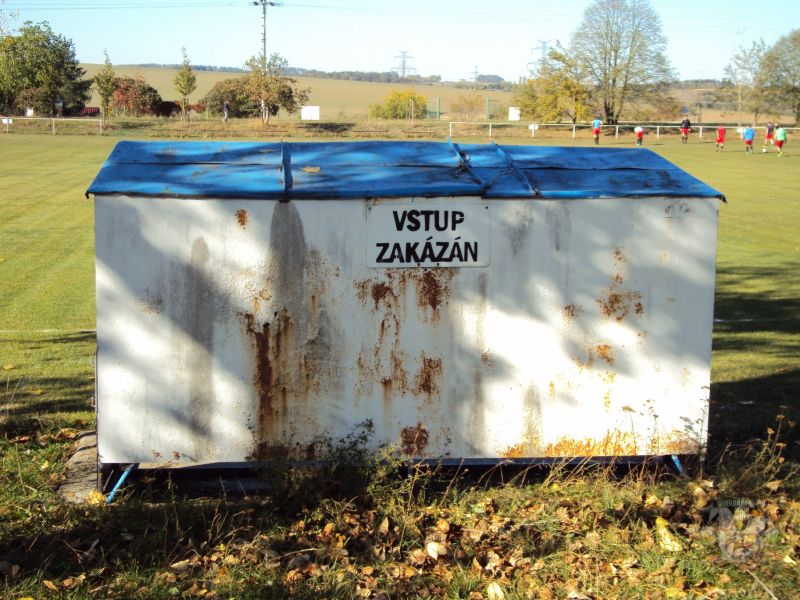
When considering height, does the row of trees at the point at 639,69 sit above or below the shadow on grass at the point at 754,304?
above

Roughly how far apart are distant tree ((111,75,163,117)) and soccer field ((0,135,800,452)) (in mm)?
34925

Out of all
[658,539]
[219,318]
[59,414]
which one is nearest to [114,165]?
[219,318]

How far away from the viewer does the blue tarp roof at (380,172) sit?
5832 millimetres

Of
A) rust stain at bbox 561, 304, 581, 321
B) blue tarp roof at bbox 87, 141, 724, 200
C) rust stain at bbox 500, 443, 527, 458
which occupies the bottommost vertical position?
rust stain at bbox 500, 443, 527, 458

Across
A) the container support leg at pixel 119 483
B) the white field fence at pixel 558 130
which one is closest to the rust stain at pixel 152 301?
the container support leg at pixel 119 483

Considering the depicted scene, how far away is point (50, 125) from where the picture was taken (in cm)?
5522

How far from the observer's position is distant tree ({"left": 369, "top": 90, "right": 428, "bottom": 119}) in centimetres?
7994

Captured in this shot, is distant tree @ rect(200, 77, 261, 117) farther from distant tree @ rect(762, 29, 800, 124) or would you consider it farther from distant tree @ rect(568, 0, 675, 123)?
distant tree @ rect(762, 29, 800, 124)

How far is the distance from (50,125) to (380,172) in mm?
54010

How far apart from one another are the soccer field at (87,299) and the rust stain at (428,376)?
2.56 meters

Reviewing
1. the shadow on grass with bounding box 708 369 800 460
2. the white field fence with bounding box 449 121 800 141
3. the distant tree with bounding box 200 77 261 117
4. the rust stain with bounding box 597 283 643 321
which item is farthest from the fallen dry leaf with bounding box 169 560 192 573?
the distant tree with bounding box 200 77 261 117

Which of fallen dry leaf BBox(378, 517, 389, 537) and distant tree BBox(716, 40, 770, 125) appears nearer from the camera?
fallen dry leaf BBox(378, 517, 389, 537)

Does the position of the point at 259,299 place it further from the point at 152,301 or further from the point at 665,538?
the point at 665,538

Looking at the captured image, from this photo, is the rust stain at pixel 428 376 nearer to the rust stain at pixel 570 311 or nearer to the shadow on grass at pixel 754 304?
the rust stain at pixel 570 311
